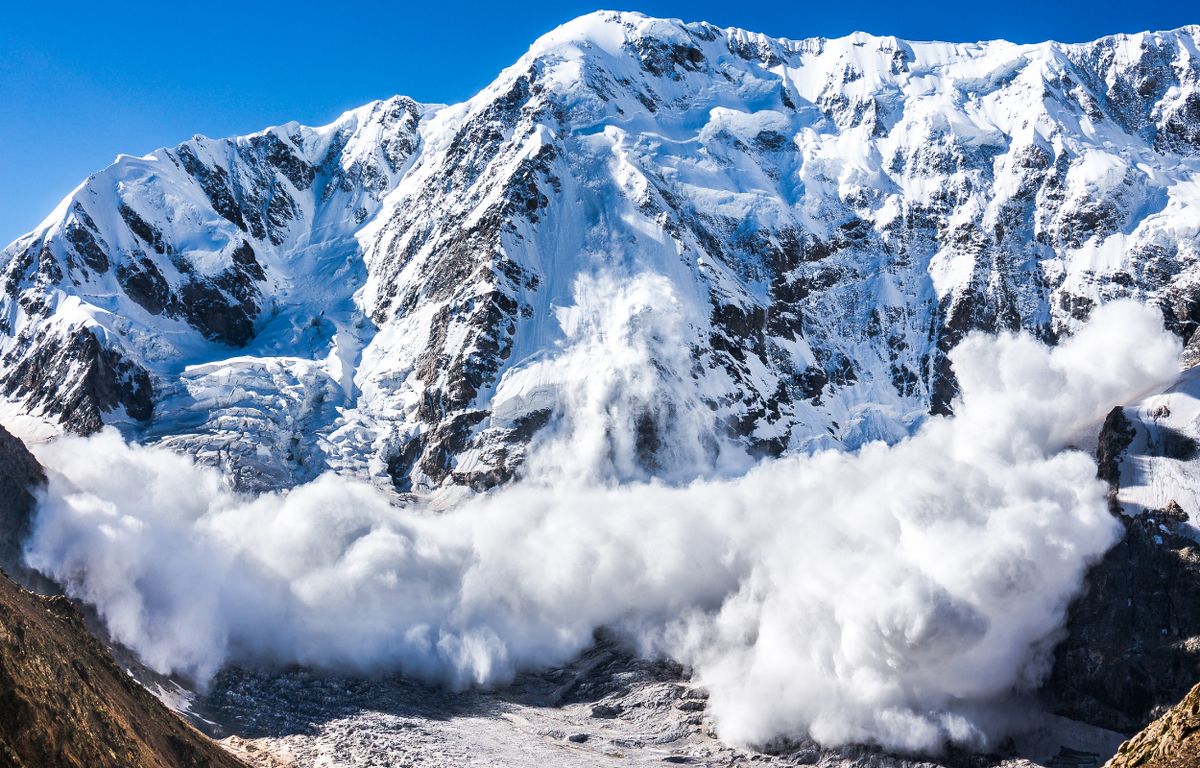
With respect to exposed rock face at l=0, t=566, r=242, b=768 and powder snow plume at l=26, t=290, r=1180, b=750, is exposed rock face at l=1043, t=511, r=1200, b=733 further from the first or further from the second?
exposed rock face at l=0, t=566, r=242, b=768

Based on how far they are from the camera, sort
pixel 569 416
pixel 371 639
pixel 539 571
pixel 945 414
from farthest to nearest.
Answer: pixel 945 414 < pixel 569 416 < pixel 539 571 < pixel 371 639

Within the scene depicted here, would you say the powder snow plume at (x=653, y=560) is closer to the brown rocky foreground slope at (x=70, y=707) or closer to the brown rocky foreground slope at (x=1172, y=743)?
the brown rocky foreground slope at (x=70, y=707)

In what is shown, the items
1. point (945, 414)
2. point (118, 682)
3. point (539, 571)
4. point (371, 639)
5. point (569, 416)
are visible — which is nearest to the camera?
point (118, 682)

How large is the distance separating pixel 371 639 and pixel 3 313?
130m

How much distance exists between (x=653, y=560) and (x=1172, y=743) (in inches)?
5354

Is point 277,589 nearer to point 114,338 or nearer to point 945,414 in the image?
point 114,338

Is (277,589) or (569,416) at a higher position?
(569,416)

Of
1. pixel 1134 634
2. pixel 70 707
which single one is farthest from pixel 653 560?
pixel 70 707

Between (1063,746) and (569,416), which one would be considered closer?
(1063,746)

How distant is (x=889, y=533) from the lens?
452 ft

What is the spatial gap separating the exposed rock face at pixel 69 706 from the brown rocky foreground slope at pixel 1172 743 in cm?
3998

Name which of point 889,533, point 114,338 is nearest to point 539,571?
point 889,533

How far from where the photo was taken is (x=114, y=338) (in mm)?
180250

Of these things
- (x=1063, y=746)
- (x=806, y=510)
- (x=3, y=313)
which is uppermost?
(x=3, y=313)
